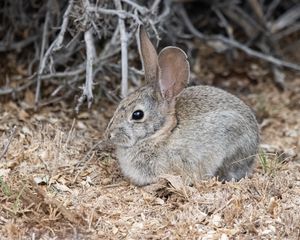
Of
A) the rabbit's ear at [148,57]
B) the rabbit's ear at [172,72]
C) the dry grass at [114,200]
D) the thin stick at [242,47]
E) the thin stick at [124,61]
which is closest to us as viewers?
the dry grass at [114,200]

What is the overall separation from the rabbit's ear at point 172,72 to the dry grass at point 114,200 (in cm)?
69

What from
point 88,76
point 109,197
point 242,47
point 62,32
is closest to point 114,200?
point 109,197

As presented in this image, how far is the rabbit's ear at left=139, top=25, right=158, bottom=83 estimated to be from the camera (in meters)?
5.42

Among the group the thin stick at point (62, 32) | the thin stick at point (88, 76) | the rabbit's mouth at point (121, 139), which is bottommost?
the rabbit's mouth at point (121, 139)

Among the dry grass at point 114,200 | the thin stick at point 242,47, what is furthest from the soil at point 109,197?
the thin stick at point 242,47

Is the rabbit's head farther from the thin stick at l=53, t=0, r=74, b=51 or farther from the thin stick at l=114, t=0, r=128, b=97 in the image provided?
the thin stick at l=53, t=0, r=74, b=51

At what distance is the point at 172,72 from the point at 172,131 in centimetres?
44

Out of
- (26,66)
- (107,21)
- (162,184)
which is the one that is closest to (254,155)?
(162,184)

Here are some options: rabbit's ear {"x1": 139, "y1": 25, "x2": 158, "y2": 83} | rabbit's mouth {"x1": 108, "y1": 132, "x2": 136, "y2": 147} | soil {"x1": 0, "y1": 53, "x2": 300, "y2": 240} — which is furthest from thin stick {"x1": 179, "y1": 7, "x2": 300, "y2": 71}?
rabbit's mouth {"x1": 108, "y1": 132, "x2": 136, "y2": 147}

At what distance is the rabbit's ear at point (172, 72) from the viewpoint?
5.32m

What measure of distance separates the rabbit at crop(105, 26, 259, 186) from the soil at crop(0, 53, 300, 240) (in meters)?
0.16

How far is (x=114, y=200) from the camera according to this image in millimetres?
5133

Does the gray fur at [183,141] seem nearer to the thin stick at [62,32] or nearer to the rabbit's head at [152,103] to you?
the rabbit's head at [152,103]

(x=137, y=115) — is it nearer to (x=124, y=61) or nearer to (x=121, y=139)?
(x=121, y=139)
